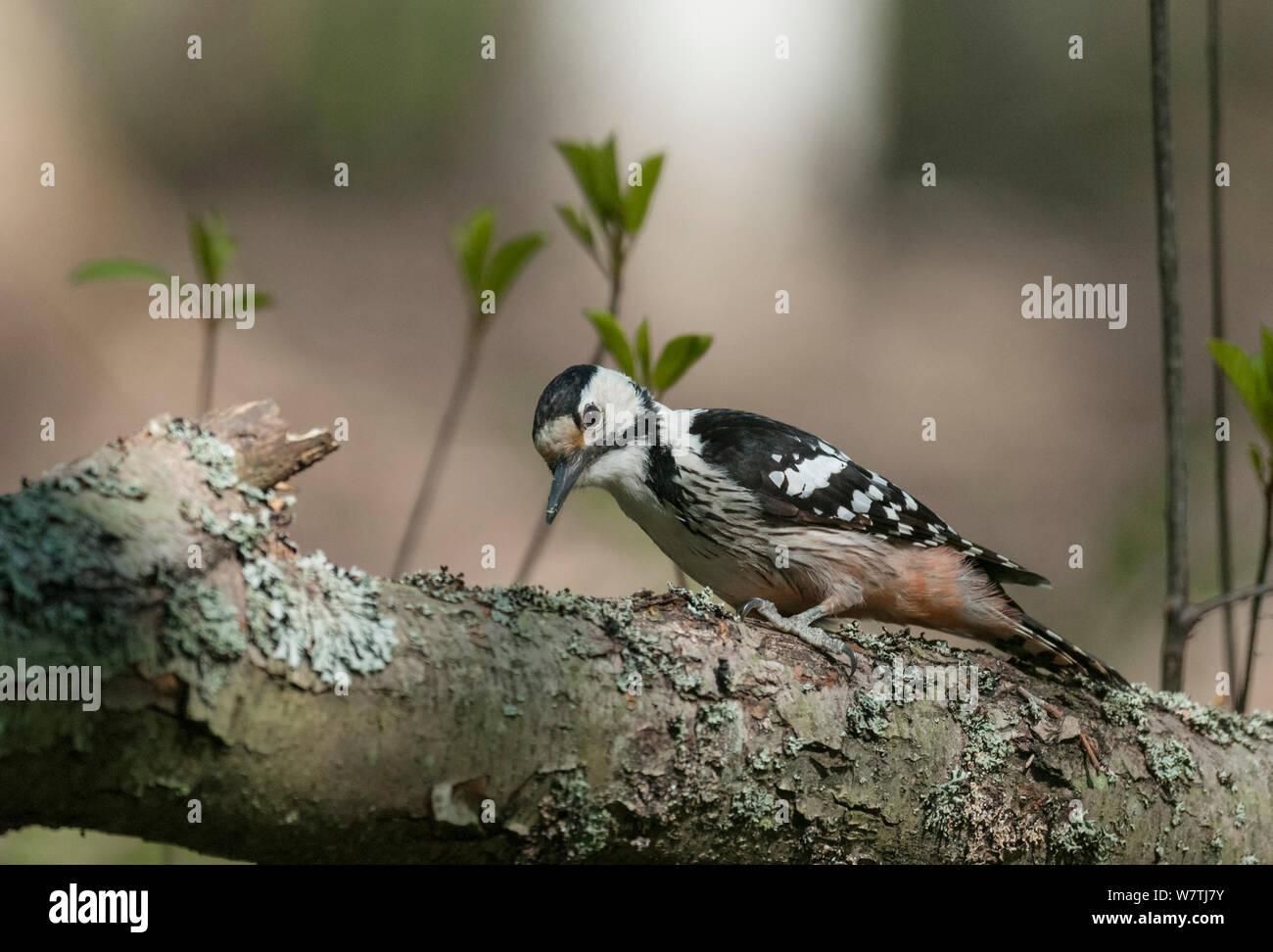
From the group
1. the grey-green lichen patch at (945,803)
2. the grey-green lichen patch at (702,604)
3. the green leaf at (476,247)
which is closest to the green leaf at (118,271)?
the green leaf at (476,247)

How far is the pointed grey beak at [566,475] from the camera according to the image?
2.36m

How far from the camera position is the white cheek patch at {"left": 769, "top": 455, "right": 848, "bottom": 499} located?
2.51 metres

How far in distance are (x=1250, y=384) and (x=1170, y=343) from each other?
21 cm

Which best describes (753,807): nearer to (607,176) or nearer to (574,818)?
(574,818)

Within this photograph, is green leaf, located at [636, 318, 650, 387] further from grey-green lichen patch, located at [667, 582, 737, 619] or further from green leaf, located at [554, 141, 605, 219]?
grey-green lichen patch, located at [667, 582, 737, 619]

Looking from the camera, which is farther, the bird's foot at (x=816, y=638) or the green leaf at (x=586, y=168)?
the green leaf at (x=586, y=168)

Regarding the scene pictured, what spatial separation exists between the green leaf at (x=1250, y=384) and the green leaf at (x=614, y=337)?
1.29 meters

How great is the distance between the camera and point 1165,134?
2.36 meters

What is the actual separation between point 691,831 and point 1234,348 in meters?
1.59

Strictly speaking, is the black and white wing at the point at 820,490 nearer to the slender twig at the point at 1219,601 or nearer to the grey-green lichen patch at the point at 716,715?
the slender twig at the point at 1219,601

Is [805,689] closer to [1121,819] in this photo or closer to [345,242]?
[1121,819]

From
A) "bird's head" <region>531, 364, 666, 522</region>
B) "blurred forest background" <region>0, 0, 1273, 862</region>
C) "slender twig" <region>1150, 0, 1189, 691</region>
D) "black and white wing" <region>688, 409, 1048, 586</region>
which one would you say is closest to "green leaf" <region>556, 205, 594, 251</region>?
"bird's head" <region>531, 364, 666, 522</region>

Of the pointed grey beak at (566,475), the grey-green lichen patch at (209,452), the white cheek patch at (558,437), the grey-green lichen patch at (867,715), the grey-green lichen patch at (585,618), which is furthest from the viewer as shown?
the white cheek patch at (558,437)

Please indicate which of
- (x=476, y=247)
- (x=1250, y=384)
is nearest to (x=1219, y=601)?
(x=1250, y=384)
